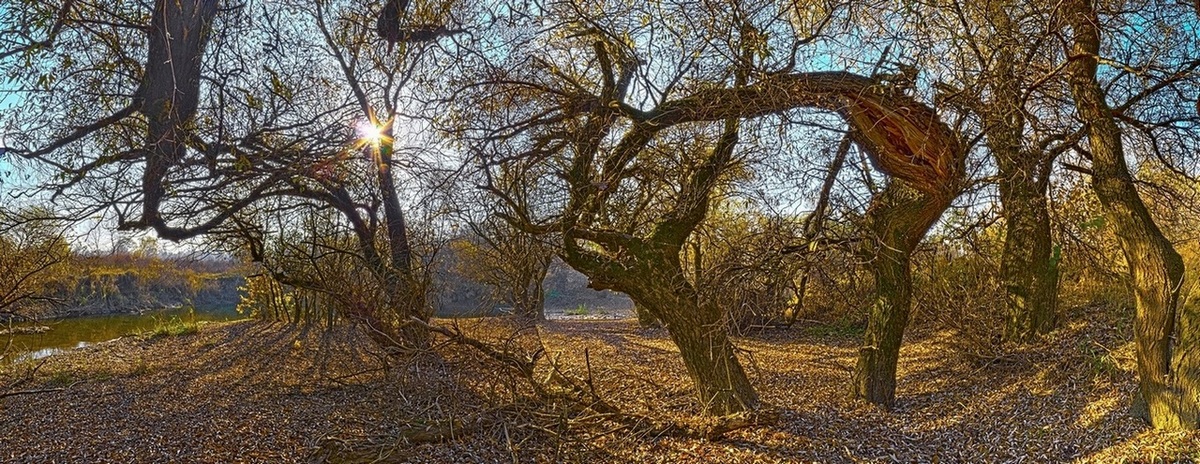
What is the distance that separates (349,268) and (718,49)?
554 cm

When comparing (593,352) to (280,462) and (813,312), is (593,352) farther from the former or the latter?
(280,462)

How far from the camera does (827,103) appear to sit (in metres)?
4.47

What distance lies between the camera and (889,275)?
17.4 ft

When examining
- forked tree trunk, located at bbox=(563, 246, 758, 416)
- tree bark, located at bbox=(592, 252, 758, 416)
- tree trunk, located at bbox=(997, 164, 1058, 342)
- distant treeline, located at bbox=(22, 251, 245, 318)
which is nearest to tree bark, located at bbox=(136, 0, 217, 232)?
forked tree trunk, located at bbox=(563, 246, 758, 416)

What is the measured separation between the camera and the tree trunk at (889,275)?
510 centimetres

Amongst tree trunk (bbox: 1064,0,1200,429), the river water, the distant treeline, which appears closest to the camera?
tree trunk (bbox: 1064,0,1200,429)

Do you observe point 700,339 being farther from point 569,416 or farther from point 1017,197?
point 1017,197

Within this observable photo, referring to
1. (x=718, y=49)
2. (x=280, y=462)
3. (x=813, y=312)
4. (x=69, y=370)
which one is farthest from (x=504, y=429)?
(x=813, y=312)

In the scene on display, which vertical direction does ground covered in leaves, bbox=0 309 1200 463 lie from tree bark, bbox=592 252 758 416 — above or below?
below

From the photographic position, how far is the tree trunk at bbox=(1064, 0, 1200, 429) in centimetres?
374

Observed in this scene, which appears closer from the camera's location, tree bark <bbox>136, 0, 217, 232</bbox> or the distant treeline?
tree bark <bbox>136, 0, 217, 232</bbox>

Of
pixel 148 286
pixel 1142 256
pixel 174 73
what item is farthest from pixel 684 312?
pixel 148 286

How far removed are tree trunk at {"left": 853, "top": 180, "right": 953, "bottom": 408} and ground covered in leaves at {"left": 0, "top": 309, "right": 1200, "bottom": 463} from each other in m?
0.24

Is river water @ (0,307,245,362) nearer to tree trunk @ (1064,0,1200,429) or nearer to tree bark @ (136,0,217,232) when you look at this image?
tree bark @ (136,0,217,232)
